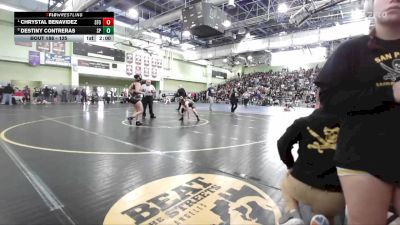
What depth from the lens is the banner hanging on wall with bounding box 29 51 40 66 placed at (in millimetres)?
19783

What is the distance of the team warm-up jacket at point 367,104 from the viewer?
111 cm

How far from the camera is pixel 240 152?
4551mm

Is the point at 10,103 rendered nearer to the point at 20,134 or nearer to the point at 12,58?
the point at 12,58

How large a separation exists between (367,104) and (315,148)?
656 millimetres

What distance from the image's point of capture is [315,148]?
176cm

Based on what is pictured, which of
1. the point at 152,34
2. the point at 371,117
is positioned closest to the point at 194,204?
the point at 371,117

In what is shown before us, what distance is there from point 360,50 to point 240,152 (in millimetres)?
3481

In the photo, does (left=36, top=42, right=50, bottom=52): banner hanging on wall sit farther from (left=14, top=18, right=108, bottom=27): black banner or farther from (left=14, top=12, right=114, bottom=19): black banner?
(left=14, top=18, right=108, bottom=27): black banner

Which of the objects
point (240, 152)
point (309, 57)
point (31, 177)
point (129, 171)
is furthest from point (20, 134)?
point (309, 57)

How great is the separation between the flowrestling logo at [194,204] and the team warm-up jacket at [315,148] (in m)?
0.60

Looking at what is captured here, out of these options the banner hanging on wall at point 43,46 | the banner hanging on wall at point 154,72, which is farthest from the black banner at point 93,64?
the banner hanging on wall at point 154,72

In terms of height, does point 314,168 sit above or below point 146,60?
below
